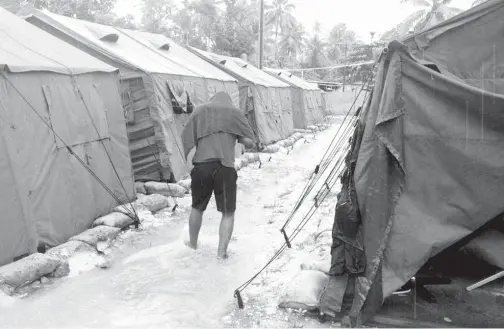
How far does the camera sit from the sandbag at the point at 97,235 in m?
5.37

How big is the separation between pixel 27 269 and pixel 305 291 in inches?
103

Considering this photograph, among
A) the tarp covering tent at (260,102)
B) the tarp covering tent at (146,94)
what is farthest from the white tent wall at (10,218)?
the tarp covering tent at (260,102)

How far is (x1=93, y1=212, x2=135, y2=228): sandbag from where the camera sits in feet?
19.6

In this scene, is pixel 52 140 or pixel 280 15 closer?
pixel 52 140

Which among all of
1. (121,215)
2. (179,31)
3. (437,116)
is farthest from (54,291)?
(179,31)

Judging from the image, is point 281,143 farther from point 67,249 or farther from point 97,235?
point 67,249

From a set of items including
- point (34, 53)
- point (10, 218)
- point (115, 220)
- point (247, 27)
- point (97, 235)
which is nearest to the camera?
point (10, 218)

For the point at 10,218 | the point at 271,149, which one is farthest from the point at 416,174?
the point at 271,149

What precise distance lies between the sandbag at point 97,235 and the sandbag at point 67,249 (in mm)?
75

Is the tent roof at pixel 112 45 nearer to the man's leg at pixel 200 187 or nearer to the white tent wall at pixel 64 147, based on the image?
the white tent wall at pixel 64 147

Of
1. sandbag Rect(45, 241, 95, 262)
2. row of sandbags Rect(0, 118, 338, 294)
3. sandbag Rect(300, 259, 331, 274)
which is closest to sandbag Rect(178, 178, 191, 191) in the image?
row of sandbags Rect(0, 118, 338, 294)

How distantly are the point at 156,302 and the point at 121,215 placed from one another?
243 centimetres

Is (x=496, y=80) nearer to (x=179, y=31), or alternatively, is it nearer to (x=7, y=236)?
(x=7, y=236)

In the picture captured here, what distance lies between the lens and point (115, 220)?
605 centimetres
